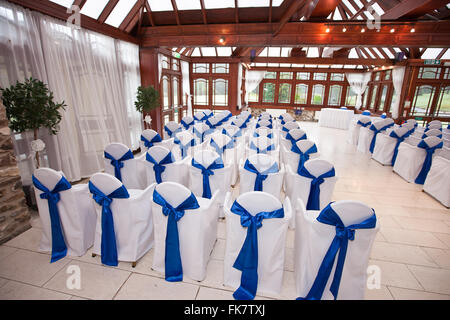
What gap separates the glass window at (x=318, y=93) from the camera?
47.9ft

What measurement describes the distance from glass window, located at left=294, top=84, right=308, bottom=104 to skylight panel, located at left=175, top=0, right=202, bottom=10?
958 centimetres

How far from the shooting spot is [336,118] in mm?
12234

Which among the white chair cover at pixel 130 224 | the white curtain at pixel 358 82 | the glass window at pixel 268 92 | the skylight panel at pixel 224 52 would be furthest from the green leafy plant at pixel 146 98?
the white curtain at pixel 358 82

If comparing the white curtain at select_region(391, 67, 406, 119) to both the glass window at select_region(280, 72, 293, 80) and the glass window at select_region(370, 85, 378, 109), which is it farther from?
the glass window at select_region(280, 72, 293, 80)

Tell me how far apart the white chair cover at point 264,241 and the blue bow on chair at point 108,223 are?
107 cm

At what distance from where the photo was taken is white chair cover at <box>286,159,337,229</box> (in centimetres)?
296

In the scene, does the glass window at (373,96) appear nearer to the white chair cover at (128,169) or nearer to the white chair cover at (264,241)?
the white chair cover at (128,169)

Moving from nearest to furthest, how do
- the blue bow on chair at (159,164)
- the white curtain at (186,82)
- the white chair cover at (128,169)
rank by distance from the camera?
the blue bow on chair at (159,164) → the white chair cover at (128,169) → the white curtain at (186,82)

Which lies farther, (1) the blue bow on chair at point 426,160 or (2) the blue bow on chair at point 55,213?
(1) the blue bow on chair at point 426,160

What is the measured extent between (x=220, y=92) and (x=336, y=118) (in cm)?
601

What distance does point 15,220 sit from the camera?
3.13 m

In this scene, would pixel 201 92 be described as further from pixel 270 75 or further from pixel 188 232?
pixel 188 232

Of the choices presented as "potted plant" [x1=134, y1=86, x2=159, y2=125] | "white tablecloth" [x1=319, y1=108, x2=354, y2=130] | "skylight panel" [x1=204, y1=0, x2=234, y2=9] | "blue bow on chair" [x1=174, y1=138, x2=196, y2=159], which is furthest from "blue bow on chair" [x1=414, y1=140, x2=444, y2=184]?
"white tablecloth" [x1=319, y1=108, x2=354, y2=130]
